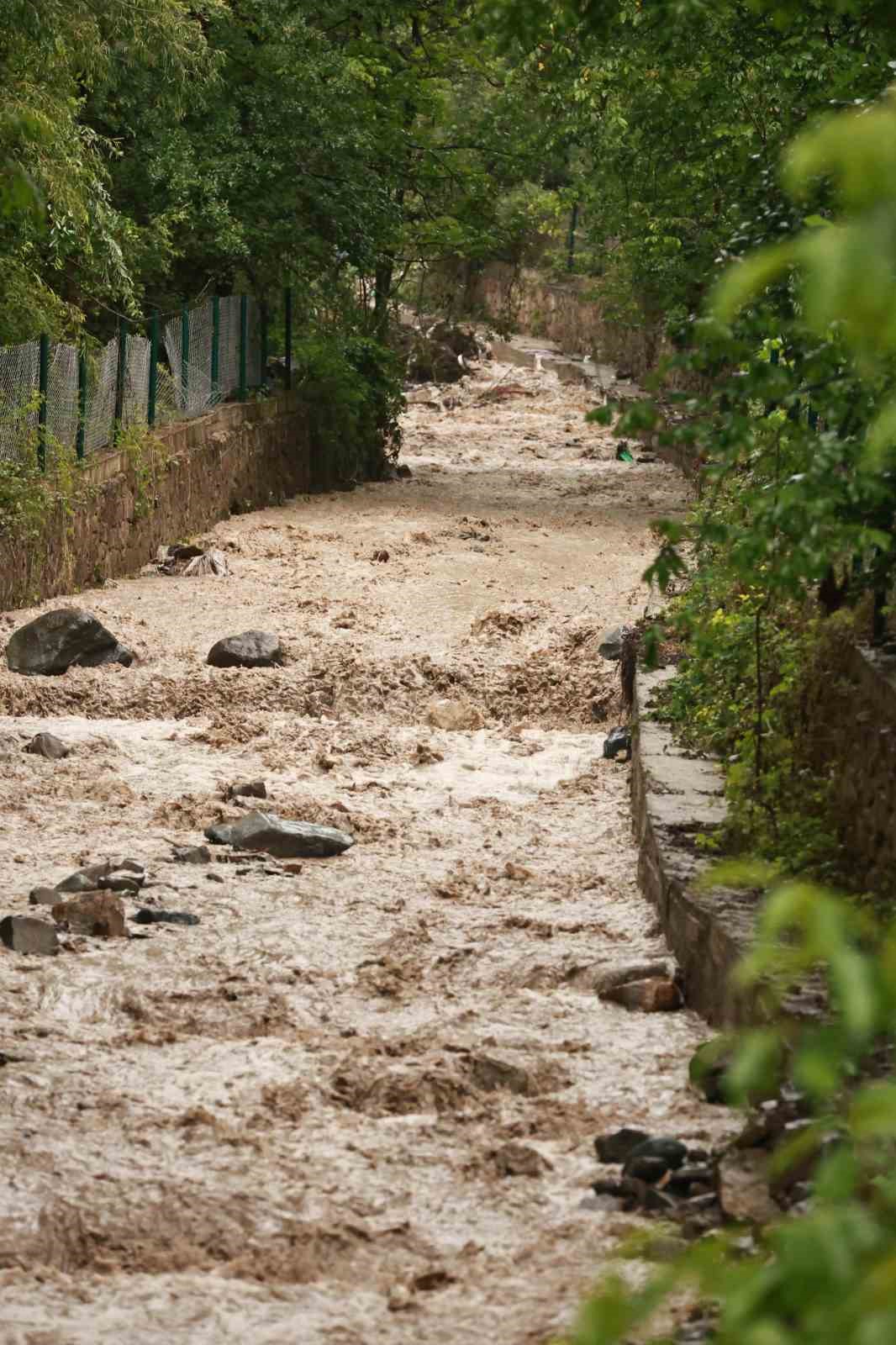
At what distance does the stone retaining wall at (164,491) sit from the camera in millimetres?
14422

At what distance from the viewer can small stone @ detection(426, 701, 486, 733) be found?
11.2 metres

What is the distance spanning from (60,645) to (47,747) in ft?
6.89

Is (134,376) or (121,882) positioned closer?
(121,882)

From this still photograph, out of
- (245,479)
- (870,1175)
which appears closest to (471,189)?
(245,479)

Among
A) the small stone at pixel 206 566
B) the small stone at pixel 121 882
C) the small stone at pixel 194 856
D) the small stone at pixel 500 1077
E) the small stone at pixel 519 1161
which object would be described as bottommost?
the small stone at pixel 194 856

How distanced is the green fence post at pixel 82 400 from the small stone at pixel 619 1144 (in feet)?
38.5

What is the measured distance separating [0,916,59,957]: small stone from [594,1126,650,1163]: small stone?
2.65m

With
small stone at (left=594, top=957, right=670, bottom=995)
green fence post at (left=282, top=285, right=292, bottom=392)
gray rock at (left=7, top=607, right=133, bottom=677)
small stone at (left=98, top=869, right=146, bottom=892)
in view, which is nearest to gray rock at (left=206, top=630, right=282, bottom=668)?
gray rock at (left=7, top=607, right=133, bottom=677)

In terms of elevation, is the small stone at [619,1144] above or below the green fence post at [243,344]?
below

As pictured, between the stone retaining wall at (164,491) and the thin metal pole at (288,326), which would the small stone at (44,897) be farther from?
the thin metal pole at (288,326)

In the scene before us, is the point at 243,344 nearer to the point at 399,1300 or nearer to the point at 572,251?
the point at 399,1300

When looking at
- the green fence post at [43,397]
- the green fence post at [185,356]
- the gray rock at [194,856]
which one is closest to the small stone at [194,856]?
the gray rock at [194,856]

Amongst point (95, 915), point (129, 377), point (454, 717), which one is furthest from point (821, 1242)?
point (129, 377)

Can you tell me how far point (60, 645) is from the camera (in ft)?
39.1
